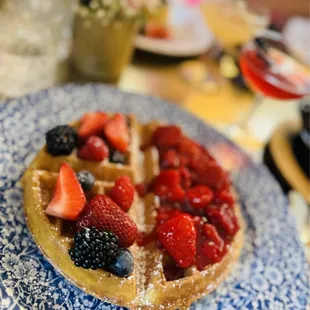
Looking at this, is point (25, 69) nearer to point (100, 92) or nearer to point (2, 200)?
point (100, 92)

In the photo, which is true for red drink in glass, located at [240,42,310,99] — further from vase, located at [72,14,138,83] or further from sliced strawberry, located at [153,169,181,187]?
sliced strawberry, located at [153,169,181,187]

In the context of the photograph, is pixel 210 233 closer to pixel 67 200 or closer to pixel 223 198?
pixel 223 198

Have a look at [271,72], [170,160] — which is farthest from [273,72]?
[170,160]

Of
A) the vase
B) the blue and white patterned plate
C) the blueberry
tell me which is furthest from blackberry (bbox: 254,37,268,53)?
the blueberry

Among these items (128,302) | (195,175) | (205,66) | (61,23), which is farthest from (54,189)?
(205,66)

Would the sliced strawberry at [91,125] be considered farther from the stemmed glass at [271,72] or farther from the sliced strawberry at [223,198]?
the stemmed glass at [271,72]

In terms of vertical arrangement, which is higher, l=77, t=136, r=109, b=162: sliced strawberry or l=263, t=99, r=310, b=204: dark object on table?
l=77, t=136, r=109, b=162: sliced strawberry

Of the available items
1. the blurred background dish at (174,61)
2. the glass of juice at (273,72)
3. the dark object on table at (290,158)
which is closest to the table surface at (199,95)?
the blurred background dish at (174,61)

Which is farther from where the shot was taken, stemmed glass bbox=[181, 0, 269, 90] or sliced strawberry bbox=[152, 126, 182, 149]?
stemmed glass bbox=[181, 0, 269, 90]
